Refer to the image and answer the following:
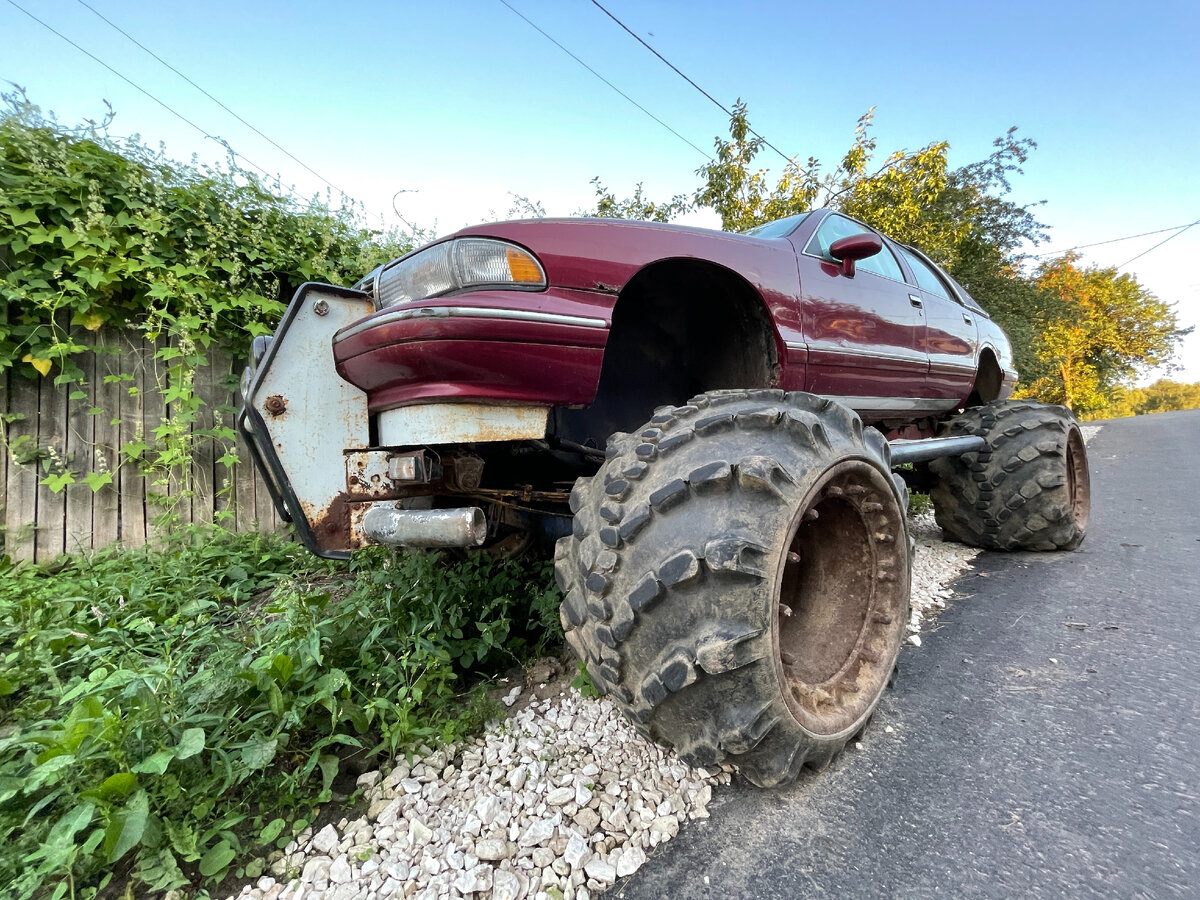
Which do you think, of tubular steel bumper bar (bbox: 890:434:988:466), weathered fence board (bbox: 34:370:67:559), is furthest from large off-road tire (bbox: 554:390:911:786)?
weathered fence board (bbox: 34:370:67:559)

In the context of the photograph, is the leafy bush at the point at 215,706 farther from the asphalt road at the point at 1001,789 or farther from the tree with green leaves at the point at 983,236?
the tree with green leaves at the point at 983,236

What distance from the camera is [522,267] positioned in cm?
154

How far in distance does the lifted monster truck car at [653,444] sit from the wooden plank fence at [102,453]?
8.17 feet

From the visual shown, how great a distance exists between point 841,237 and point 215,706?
321cm

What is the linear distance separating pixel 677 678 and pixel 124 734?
4.60 feet

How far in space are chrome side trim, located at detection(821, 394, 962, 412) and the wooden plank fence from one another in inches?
154

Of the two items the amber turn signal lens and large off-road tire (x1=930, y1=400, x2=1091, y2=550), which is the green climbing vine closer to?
the amber turn signal lens

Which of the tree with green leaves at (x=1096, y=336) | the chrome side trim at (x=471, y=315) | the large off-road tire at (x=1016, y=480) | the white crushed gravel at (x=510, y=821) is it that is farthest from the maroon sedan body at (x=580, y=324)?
the tree with green leaves at (x=1096, y=336)

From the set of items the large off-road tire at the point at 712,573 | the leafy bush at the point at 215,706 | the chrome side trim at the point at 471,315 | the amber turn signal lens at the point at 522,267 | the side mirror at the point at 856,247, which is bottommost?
the leafy bush at the point at 215,706

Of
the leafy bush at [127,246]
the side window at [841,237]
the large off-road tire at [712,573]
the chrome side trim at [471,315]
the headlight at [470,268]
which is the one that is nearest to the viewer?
the large off-road tire at [712,573]

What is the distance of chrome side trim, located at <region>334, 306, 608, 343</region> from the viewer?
1415mm

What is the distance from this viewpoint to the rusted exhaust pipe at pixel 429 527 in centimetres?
144

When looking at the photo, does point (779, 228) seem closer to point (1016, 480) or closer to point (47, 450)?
point (1016, 480)

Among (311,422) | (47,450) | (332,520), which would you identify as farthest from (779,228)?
(47,450)
